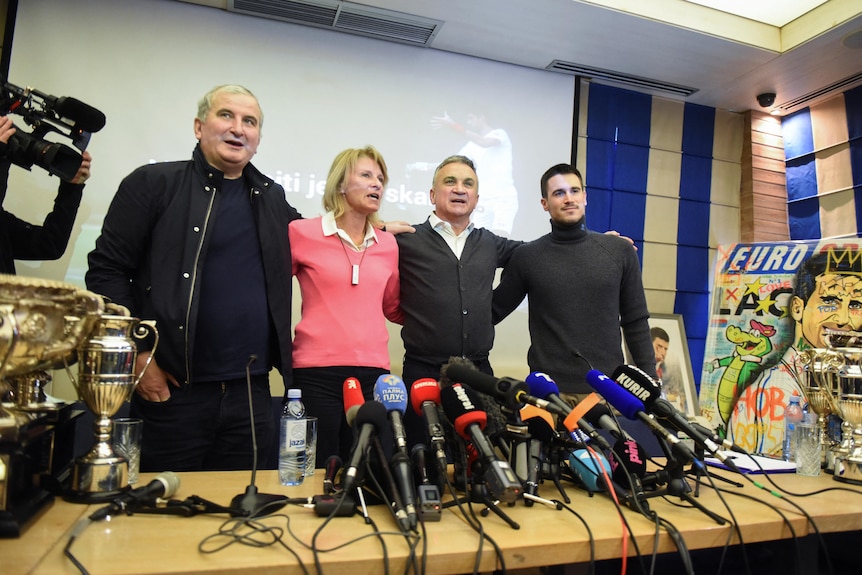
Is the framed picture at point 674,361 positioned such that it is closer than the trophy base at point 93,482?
No

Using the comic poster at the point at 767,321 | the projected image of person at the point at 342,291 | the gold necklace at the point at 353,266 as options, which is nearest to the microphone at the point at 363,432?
the projected image of person at the point at 342,291

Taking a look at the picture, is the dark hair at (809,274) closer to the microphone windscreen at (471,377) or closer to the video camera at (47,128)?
the microphone windscreen at (471,377)

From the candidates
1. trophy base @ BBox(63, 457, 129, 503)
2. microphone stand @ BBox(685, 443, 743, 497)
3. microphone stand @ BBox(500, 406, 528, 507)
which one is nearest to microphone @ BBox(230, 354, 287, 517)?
trophy base @ BBox(63, 457, 129, 503)

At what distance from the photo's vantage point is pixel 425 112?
3697mm

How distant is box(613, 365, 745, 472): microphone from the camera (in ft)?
3.98

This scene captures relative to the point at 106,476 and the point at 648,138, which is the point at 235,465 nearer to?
the point at 106,476

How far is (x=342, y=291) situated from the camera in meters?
1.96

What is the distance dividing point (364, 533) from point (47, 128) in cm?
183

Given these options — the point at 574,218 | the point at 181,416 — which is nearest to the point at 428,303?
the point at 574,218

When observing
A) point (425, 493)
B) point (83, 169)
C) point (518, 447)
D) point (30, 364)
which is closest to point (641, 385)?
point (518, 447)

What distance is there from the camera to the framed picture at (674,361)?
13.4ft

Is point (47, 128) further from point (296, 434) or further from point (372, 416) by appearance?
point (372, 416)

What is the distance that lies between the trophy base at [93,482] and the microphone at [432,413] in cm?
58

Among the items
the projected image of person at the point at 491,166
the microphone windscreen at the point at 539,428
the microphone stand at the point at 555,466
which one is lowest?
the microphone stand at the point at 555,466
